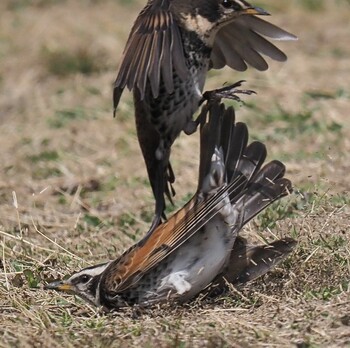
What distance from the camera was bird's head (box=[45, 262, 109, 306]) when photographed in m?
5.74

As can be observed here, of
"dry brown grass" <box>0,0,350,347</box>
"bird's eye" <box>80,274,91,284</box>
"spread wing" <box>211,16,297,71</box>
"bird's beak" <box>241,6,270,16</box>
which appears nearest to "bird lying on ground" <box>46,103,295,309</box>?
"bird's eye" <box>80,274,91,284</box>

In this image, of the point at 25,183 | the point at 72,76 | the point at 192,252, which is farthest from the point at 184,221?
the point at 72,76

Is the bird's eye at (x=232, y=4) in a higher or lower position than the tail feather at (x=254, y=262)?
higher

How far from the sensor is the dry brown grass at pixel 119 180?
5.23 m

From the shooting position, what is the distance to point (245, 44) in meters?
6.61

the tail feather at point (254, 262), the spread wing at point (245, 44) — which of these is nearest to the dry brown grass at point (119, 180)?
the tail feather at point (254, 262)

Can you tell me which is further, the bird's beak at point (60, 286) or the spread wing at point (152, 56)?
the bird's beak at point (60, 286)

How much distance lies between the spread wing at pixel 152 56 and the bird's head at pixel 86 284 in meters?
0.89

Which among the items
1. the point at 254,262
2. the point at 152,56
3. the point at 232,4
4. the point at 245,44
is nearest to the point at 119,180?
the point at 245,44

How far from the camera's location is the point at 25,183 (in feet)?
30.1

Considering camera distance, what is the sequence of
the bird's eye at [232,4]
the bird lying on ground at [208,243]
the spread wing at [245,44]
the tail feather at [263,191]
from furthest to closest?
1. the spread wing at [245,44]
2. the bird's eye at [232,4]
3. the tail feather at [263,191]
4. the bird lying on ground at [208,243]

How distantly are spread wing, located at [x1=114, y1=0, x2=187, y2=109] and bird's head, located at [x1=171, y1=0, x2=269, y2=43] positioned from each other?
13 cm

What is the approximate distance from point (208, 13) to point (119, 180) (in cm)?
307

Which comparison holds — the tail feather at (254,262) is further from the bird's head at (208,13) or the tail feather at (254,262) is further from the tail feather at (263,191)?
the bird's head at (208,13)
